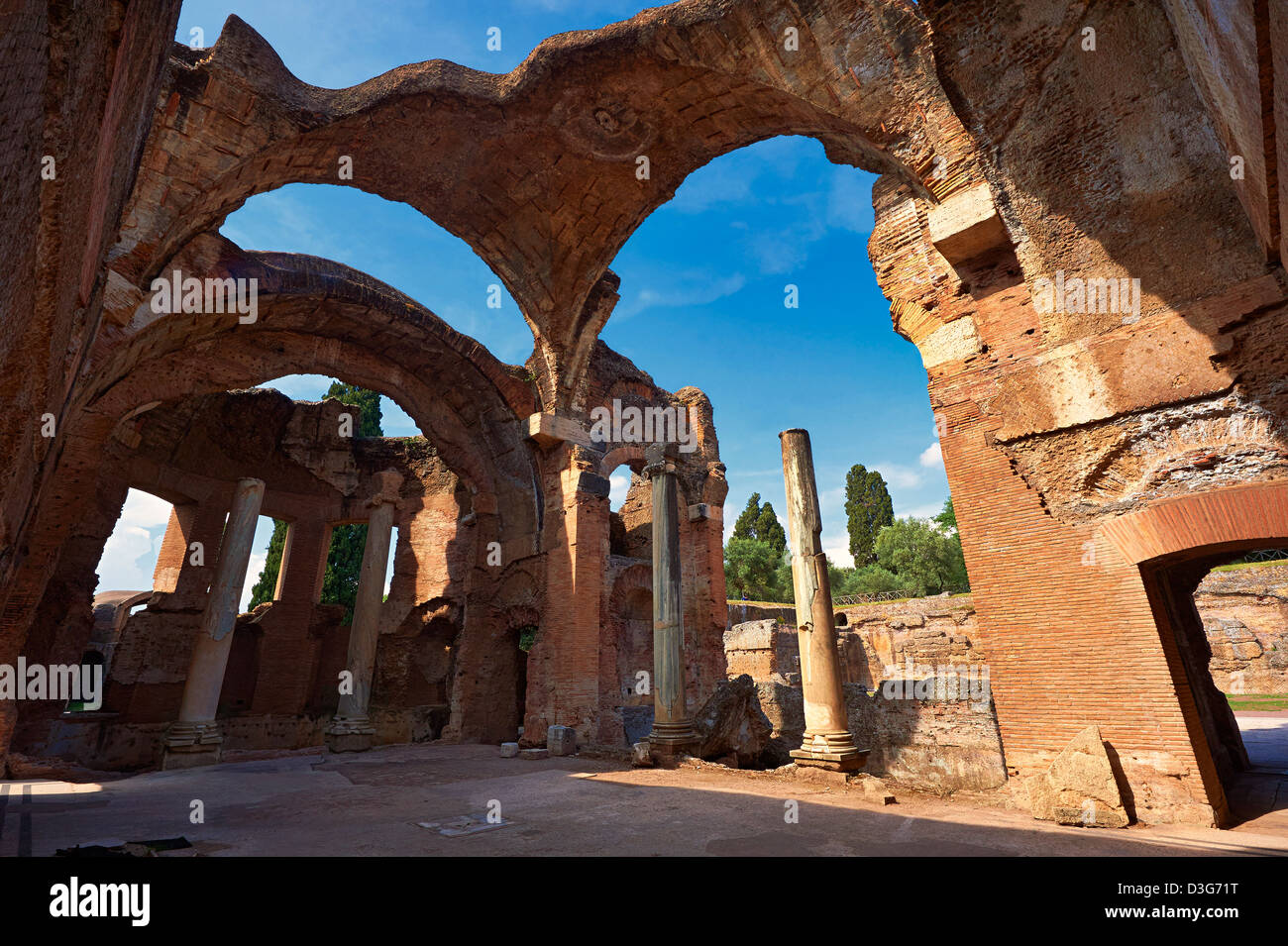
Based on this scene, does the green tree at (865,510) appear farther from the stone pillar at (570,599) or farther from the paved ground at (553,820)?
the paved ground at (553,820)

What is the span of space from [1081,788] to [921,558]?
3529cm

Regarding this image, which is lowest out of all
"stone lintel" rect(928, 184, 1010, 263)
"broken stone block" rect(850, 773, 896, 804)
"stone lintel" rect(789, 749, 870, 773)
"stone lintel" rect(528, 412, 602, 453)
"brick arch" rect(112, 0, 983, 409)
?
"broken stone block" rect(850, 773, 896, 804)

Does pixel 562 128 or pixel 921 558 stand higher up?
pixel 562 128

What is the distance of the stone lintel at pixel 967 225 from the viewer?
643 centimetres

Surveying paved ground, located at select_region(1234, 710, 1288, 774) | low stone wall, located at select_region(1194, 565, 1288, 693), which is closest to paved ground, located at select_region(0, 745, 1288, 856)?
paved ground, located at select_region(1234, 710, 1288, 774)

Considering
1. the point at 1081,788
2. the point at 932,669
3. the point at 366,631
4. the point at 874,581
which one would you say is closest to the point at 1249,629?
the point at 932,669

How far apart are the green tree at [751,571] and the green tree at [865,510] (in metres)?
7.16

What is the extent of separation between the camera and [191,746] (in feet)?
37.5

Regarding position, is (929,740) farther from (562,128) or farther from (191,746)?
(191,746)

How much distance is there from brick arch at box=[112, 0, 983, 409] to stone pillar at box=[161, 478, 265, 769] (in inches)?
249

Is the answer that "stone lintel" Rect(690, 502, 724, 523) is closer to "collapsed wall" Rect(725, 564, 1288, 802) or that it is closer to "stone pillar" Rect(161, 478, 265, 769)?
"collapsed wall" Rect(725, 564, 1288, 802)

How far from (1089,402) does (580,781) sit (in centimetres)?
702

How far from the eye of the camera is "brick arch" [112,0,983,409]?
24.3 feet
